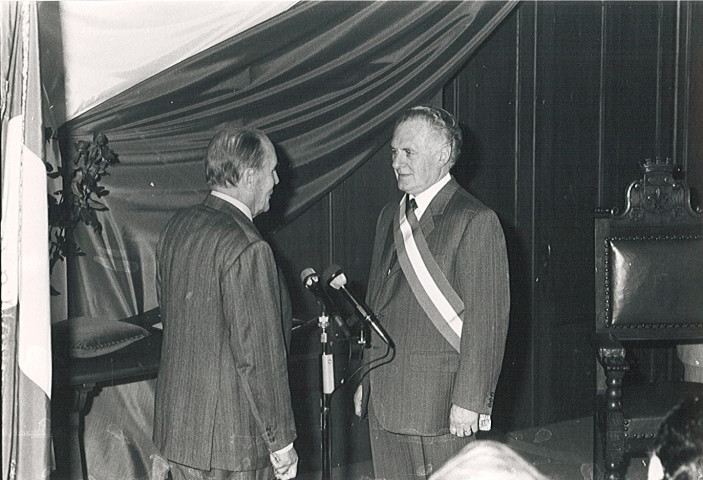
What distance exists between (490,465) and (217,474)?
5.01 ft

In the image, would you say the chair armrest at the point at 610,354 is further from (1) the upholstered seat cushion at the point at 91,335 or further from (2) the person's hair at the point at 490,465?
(1) the upholstered seat cushion at the point at 91,335

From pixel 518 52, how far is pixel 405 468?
202cm

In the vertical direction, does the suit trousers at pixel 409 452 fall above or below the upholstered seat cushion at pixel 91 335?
below

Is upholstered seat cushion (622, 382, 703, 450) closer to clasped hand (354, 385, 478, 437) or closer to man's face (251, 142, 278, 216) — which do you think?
clasped hand (354, 385, 478, 437)

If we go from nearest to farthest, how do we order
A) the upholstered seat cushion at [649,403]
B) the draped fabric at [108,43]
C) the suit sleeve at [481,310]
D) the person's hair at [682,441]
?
the person's hair at [682,441], the suit sleeve at [481,310], the draped fabric at [108,43], the upholstered seat cushion at [649,403]

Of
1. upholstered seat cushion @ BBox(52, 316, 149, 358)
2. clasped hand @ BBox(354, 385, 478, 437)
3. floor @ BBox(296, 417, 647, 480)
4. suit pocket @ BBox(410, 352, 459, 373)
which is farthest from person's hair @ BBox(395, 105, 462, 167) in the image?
floor @ BBox(296, 417, 647, 480)

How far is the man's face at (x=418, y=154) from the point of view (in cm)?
224

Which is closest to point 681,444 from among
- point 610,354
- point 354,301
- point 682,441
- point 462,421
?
point 682,441

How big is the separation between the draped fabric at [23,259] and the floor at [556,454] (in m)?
1.39

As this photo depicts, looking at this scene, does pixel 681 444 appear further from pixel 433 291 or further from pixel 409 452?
pixel 409 452

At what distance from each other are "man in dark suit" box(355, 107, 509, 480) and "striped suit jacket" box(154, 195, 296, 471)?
0.39 meters

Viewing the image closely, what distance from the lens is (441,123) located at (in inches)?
88.7

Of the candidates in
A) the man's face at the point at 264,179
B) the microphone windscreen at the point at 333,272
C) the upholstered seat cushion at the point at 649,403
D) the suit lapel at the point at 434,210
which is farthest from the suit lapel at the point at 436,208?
the upholstered seat cushion at the point at 649,403

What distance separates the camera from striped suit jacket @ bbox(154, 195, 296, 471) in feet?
6.23
